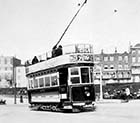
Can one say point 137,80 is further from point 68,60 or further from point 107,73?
point 68,60

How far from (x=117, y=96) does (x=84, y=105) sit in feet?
98.3

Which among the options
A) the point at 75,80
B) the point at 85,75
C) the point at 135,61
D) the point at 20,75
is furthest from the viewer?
the point at 20,75

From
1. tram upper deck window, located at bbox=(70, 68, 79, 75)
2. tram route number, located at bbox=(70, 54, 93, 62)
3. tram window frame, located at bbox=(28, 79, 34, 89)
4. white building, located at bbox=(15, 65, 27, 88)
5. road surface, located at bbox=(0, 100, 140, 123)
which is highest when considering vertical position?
white building, located at bbox=(15, 65, 27, 88)

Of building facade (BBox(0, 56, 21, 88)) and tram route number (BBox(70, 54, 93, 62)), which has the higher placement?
building facade (BBox(0, 56, 21, 88))

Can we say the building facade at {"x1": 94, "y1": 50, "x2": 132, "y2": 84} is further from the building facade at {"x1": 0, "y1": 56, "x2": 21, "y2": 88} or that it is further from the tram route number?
the tram route number

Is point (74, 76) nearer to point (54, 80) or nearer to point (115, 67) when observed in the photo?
point (54, 80)

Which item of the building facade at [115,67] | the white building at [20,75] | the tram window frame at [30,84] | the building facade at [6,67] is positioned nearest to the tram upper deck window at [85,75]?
the tram window frame at [30,84]

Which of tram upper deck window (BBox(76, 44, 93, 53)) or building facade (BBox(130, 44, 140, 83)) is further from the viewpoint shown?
building facade (BBox(130, 44, 140, 83))

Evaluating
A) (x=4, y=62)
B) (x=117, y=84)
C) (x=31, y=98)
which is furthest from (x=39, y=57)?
(x=4, y=62)

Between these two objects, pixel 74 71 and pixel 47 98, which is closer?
pixel 74 71


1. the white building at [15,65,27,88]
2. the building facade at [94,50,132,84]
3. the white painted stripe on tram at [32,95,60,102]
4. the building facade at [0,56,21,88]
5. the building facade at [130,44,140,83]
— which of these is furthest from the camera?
the building facade at [0,56,21,88]

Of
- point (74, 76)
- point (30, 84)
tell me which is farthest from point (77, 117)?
point (30, 84)

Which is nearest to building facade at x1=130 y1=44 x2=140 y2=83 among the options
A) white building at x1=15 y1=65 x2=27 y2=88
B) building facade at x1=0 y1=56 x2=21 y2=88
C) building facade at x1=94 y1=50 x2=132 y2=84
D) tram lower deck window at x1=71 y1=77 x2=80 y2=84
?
building facade at x1=94 y1=50 x2=132 y2=84

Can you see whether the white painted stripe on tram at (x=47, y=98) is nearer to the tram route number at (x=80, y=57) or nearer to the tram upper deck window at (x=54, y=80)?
the tram upper deck window at (x=54, y=80)
